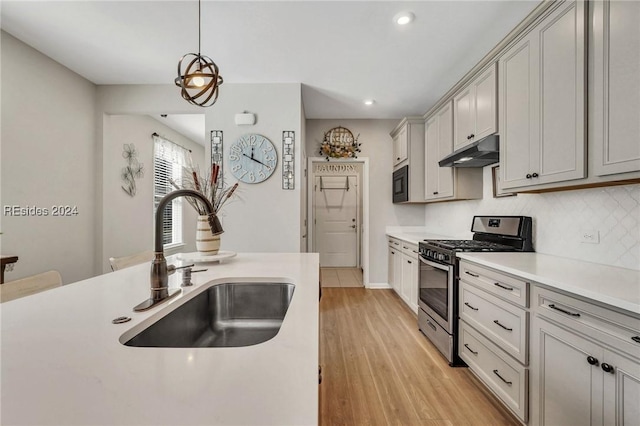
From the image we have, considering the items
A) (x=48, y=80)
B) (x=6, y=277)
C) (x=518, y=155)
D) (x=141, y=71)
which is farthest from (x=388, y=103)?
(x=6, y=277)

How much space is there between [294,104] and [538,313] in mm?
2940

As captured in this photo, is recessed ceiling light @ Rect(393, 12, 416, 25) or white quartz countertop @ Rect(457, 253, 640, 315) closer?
white quartz countertop @ Rect(457, 253, 640, 315)

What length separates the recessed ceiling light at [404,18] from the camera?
212 centimetres

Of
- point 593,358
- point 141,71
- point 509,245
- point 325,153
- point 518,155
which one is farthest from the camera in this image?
point 325,153

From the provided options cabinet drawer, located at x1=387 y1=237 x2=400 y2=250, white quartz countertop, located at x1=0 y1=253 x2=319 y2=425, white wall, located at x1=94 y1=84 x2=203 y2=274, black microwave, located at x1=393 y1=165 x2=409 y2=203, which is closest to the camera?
white quartz countertop, located at x1=0 y1=253 x2=319 y2=425

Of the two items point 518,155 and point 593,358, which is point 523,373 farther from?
point 518,155

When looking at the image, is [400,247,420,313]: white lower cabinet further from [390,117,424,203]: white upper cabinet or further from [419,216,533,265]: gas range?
[390,117,424,203]: white upper cabinet

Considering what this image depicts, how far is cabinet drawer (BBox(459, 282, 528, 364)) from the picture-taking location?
1570 millimetres

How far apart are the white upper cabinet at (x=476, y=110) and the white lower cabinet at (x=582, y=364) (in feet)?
4.88

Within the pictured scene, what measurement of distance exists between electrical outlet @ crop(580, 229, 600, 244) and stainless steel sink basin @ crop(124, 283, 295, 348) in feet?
6.20

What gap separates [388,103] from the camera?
386 centimetres

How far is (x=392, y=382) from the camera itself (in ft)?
6.72

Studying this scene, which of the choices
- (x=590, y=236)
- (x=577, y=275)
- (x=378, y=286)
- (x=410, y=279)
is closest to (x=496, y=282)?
(x=577, y=275)

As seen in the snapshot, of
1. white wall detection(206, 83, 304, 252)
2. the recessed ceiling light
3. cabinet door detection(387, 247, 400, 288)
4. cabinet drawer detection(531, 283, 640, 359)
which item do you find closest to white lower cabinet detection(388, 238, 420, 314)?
cabinet door detection(387, 247, 400, 288)
